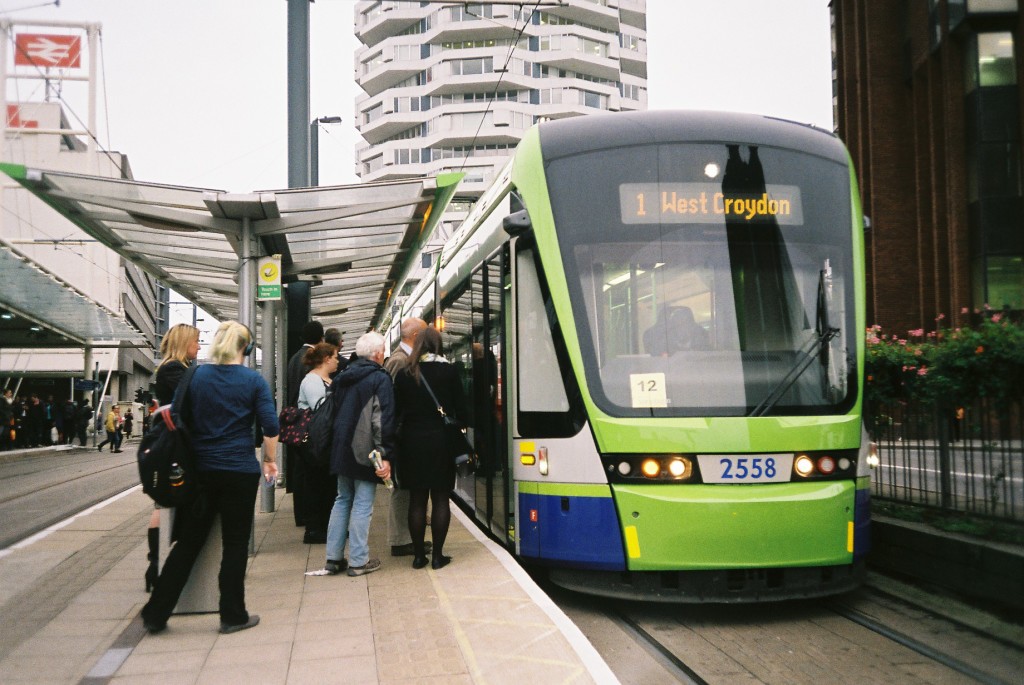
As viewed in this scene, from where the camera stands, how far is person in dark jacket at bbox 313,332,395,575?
23.6 feet

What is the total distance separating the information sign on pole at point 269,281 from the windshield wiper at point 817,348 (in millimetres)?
5713

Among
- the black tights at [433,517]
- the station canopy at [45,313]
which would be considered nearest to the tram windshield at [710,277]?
the black tights at [433,517]

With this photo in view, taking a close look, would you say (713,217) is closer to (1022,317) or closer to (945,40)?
(1022,317)

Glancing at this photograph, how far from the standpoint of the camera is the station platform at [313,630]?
Result: 4984 millimetres

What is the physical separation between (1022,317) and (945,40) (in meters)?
25.9

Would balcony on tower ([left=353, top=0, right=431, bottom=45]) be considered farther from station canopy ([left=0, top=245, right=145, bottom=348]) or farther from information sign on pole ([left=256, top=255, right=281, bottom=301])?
information sign on pole ([left=256, top=255, right=281, bottom=301])

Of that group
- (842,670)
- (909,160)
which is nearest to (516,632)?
(842,670)

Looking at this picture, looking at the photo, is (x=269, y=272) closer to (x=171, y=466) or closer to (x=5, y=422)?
(x=171, y=466)

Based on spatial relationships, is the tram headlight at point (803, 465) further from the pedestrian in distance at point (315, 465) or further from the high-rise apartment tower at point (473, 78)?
the high-rise apartment tower at point (473, 78)

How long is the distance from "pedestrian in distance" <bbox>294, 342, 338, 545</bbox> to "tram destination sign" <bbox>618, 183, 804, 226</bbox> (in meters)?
3.13

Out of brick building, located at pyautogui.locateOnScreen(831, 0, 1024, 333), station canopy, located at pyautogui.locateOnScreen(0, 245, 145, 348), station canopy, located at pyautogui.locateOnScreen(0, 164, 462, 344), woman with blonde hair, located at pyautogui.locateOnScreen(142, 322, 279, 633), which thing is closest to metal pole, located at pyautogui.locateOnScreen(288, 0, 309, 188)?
station canopy, located at pyautogui.locateOnScreen(0, 164, 462, 344)

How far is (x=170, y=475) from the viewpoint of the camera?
5.64m

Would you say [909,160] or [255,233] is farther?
[909,160]

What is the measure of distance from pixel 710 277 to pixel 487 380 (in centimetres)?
244
